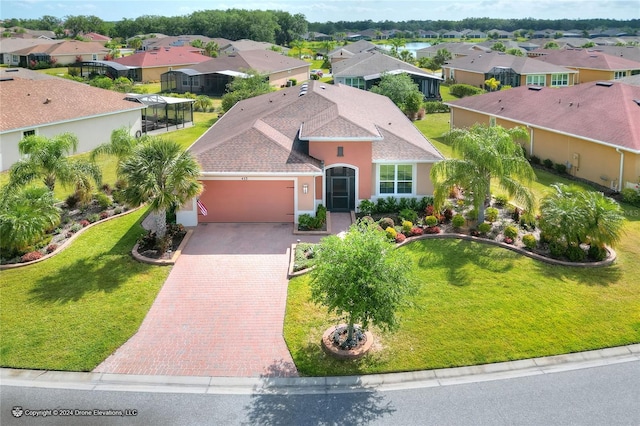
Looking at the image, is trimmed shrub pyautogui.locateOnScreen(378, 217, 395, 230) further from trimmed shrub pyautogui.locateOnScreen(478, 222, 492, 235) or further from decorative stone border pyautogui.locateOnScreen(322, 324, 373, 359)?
decorative stone border pyautogui.locateOnScreen(322, 324, 373, 359)

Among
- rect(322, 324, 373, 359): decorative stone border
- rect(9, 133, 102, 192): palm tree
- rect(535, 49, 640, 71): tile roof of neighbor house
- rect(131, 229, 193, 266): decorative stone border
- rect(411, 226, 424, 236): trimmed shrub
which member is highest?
rect(535, 49, 640, 71): tile roof of neighbor house

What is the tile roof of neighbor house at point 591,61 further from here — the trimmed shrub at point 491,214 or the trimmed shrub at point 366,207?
the trimmed shrub at point 366,207

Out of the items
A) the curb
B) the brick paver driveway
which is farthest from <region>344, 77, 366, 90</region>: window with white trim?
the curb

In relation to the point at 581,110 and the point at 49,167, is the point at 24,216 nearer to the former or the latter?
the point at 49,167

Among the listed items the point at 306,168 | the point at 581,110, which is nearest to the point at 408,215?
the point at 306,168

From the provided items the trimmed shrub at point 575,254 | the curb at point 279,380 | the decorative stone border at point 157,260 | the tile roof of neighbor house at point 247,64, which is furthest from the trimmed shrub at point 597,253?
the tile roof of neighbor house at point 247,64

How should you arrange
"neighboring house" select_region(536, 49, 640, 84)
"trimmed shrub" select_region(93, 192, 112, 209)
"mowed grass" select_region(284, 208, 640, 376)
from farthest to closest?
"neighboring house" select_region(536, 49, 640, 84)
"trimmed shrub" select_region(93, 192, 112, 209)
"mowed grass" select_region(284, 208, 640, 376)

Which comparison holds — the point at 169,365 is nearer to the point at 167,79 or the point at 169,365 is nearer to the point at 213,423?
the point at 213,423

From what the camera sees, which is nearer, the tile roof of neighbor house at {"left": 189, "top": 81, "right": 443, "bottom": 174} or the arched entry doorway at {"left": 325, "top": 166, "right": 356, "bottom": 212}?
the tile roof of neighbor house at {"left": 189, "top": 81, "right": 443, "bottom": 174}
